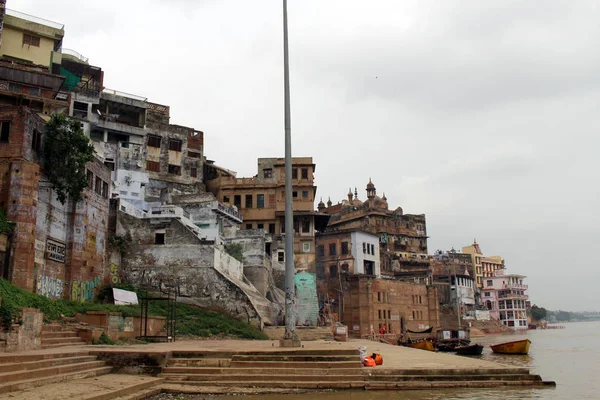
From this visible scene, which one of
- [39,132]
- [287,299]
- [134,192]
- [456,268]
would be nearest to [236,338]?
[287,299]

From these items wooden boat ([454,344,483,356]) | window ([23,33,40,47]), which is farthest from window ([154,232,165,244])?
A: wooden boat ([454,344,483,356])

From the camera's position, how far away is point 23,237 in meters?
22.1

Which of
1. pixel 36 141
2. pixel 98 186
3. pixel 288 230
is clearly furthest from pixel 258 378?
pixel 98 186

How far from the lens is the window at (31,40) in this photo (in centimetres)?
4394

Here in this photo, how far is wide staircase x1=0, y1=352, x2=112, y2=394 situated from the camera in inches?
398

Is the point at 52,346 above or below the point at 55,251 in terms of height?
below

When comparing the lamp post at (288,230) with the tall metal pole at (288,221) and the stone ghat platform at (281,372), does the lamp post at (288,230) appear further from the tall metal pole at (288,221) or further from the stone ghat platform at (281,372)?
the stone ghat platform at (281,372)

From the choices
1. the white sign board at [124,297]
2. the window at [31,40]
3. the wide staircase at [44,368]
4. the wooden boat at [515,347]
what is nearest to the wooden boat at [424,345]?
the wooden boat at [515,347]

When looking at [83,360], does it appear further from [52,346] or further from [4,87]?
[4,87]

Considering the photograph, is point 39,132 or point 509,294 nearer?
point 39,132

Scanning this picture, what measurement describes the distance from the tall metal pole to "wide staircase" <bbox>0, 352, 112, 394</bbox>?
5.52 meters

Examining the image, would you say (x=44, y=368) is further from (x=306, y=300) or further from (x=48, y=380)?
(x=306, y=300)

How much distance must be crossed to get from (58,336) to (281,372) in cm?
918

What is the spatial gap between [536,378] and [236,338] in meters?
17.1
